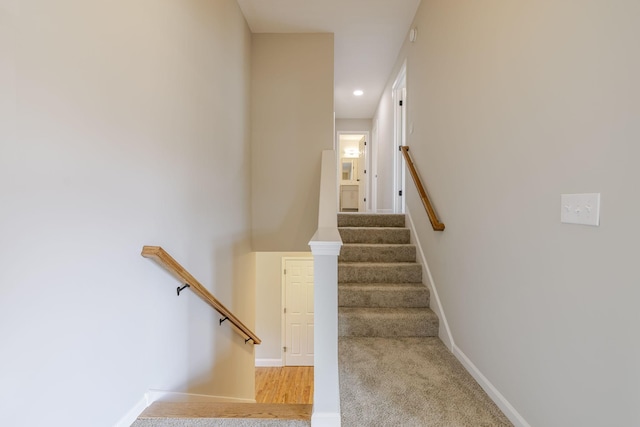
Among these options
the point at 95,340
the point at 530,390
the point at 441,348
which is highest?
the point at 95,340

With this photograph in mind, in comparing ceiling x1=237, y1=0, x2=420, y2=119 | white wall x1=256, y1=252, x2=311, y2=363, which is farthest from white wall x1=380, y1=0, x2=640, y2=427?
white wall x1=256, y1=252, x2=311, y2=363

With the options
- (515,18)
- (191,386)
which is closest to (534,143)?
(515,18)

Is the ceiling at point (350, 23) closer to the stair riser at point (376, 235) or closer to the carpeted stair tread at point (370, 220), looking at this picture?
the carpeted stair tread at point (370, 220)

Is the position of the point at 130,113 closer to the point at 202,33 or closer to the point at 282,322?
the point at 202,33

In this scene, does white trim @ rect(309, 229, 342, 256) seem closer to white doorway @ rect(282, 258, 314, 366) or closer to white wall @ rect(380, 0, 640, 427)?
white wall @ rect(380, 0, 640, 427)

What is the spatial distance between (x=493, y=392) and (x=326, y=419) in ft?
3.11

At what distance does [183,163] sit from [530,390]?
224cm

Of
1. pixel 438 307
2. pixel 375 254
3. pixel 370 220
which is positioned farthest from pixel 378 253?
pixel 438 307

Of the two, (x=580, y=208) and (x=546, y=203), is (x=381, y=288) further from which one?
(x=580, y=208)

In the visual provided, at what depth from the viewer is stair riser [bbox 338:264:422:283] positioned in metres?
2.86

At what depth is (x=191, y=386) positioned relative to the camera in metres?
2.07

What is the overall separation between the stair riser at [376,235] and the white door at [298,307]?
194cm

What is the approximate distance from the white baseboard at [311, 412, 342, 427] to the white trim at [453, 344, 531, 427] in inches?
34.0

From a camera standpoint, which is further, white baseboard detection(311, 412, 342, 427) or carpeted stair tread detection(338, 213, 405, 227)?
carpeted stair tread detection(338, 213, 405, 227)
